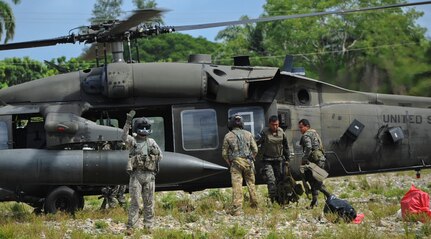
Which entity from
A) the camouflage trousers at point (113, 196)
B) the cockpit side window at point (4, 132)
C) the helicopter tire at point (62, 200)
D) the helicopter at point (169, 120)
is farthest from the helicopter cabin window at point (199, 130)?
the cockpit side window at point (4, 132)

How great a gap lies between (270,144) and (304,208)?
1.32 meters

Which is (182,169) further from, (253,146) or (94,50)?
(94,50)

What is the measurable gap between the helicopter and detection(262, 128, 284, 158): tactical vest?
19.7 inches

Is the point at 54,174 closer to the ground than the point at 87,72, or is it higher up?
closer to the ground

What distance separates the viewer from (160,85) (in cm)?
1508

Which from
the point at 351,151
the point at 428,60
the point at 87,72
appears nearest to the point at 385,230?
the point at 351,151

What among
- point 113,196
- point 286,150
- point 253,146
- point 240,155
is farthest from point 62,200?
point 286,150

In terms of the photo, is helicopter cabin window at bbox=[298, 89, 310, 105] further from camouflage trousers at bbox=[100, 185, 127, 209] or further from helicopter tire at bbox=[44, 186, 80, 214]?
helicopter tire at bbox=[44, 186, 80, 214]

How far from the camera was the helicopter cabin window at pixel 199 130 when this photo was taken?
1527 centimetres

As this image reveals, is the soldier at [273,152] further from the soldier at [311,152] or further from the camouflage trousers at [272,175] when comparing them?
the soldier at [311,152]

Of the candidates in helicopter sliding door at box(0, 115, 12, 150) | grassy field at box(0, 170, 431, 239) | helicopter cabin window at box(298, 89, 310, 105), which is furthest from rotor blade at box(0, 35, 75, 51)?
helicopter cabin window at box(298, 89, 310, 105)

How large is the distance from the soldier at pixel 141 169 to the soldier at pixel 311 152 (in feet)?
11.6

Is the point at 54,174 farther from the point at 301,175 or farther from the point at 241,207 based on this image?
the point at 301,175

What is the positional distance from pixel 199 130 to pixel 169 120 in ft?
2.27
